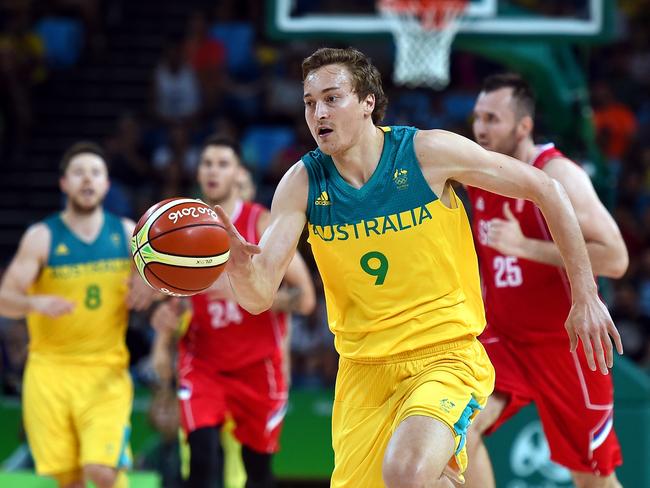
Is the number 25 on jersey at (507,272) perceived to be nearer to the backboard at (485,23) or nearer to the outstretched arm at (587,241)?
the outstretched arm at (587,241)

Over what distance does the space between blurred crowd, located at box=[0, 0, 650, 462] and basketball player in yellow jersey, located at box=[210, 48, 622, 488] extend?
235 inches

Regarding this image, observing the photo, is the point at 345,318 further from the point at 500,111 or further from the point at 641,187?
the point at 641,187

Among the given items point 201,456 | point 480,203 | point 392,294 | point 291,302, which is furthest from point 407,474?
point 291,302

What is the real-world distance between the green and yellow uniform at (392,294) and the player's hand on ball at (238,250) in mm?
387

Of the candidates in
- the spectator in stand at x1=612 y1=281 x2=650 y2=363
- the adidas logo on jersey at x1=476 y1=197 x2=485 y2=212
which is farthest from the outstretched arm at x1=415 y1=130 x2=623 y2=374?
the spectator in stand at x1=612 y1=281 x2=650 y2=363

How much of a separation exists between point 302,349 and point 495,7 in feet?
12.3

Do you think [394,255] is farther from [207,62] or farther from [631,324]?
[207,62]

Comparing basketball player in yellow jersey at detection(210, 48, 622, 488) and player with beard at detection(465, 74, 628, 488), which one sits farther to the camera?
player with beard at detection(465, 74, 628, 488)

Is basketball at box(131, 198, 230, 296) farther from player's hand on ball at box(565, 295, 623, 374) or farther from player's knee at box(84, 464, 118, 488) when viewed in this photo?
player's knee at box(84, 464, 118, 488)

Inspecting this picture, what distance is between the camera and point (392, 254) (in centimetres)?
473

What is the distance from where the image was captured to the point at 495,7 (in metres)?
8.94

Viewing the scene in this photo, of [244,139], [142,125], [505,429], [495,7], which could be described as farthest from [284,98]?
[505,429]

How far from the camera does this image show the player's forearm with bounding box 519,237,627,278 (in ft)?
18.3

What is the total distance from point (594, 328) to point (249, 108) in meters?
9.70
